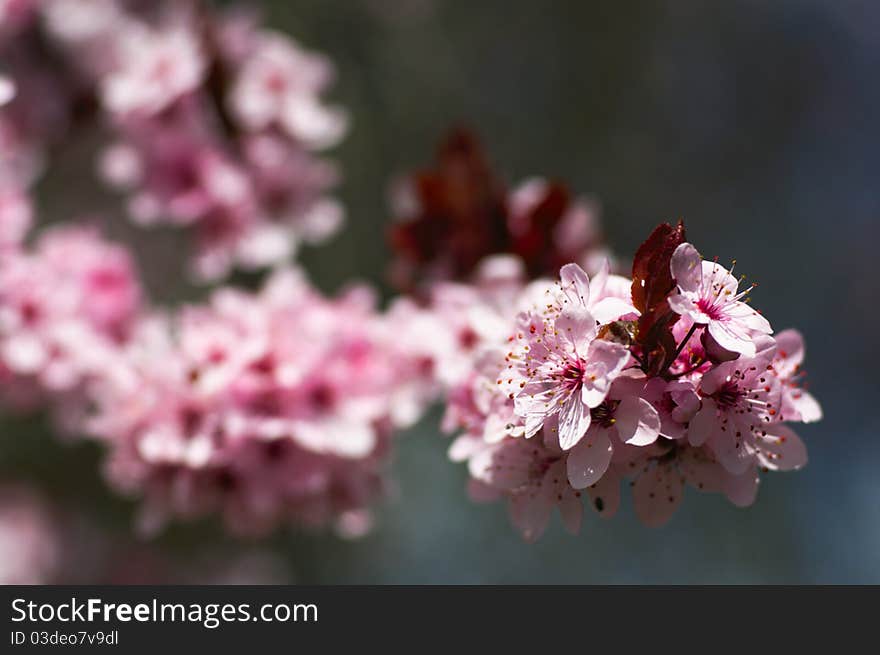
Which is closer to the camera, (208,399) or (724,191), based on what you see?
(208,399)

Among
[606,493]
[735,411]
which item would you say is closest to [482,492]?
[606,493]

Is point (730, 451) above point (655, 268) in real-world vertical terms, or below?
below

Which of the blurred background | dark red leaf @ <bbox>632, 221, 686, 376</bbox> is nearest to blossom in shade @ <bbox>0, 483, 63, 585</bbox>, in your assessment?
the blurred background

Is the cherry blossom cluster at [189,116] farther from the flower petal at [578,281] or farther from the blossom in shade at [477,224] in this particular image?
the flower petal at [578,281]

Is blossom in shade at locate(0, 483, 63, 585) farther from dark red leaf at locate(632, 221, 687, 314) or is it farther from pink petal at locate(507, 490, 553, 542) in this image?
dark red leaf at locate(632, 221, 687, 314)

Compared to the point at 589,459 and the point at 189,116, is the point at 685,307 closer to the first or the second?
the point at 589,459
